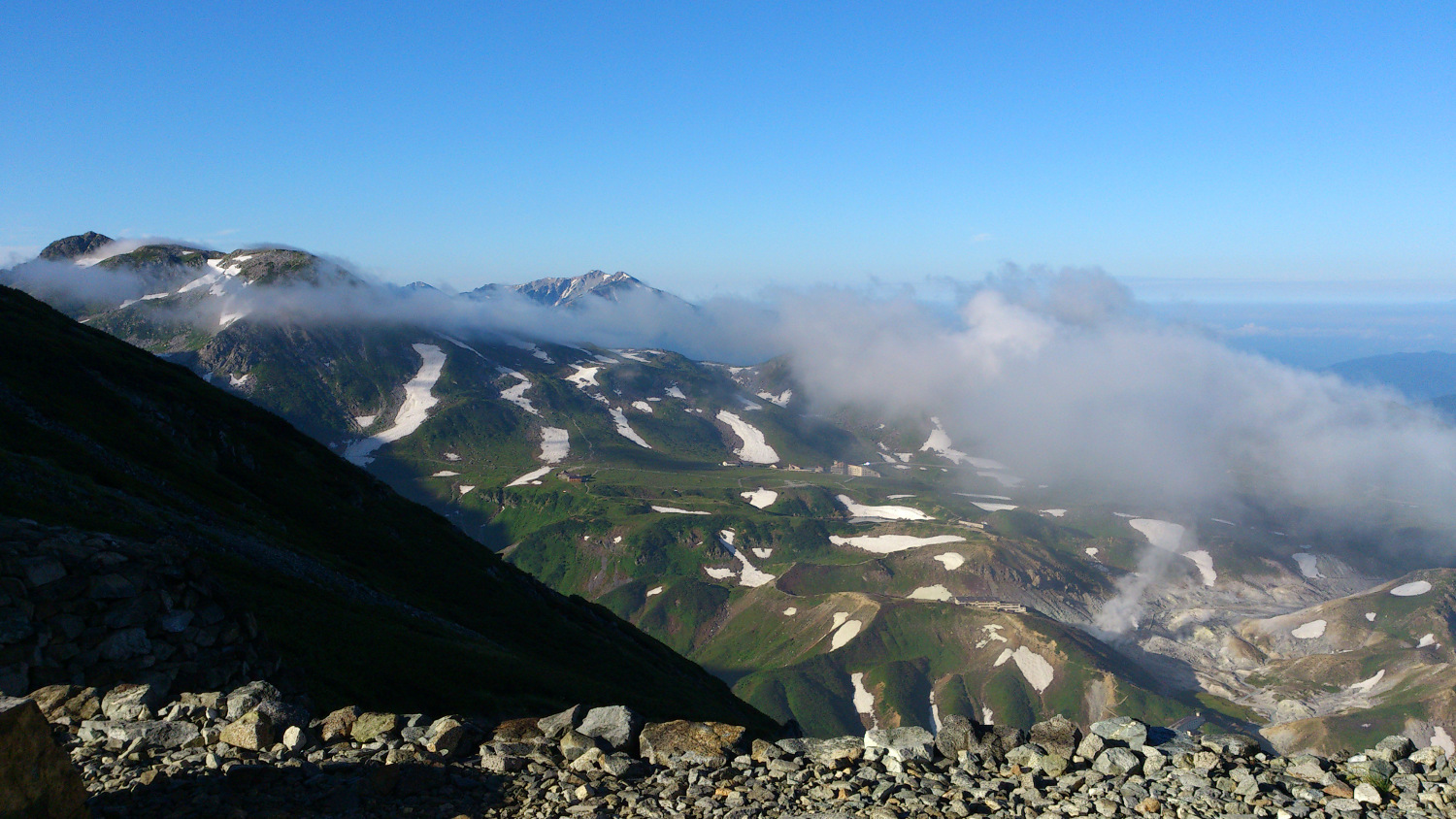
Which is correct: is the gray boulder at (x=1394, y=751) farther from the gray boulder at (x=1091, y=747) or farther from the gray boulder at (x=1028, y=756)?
the gray boulder at (x=1028, y=756)

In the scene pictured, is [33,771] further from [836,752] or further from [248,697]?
[836,752]

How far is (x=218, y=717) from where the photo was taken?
20.3 metres

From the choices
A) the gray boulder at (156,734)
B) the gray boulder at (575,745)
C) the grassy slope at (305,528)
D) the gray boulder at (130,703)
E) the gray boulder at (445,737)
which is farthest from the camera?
the grassy slope at (305,528)

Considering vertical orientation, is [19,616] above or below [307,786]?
above

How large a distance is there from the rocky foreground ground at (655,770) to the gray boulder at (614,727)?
2.3 inches

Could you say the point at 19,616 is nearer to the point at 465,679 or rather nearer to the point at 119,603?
the point at 119,603

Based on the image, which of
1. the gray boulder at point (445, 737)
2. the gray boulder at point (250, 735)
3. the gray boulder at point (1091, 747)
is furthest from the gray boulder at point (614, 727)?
the gray boulder at point (1091, 747)

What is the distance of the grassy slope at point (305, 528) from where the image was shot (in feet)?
139

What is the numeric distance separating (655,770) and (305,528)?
233ft

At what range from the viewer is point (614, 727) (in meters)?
22.1

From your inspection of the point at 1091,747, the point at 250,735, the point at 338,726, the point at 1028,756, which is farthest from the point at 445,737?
the point at 1091,747

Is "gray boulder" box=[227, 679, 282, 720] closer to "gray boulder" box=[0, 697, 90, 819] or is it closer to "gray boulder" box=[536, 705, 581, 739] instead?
"gray boulder" box=[0, 697, 90, 819]

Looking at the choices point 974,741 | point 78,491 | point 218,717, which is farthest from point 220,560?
point 974,741

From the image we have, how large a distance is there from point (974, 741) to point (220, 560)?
4410cm
